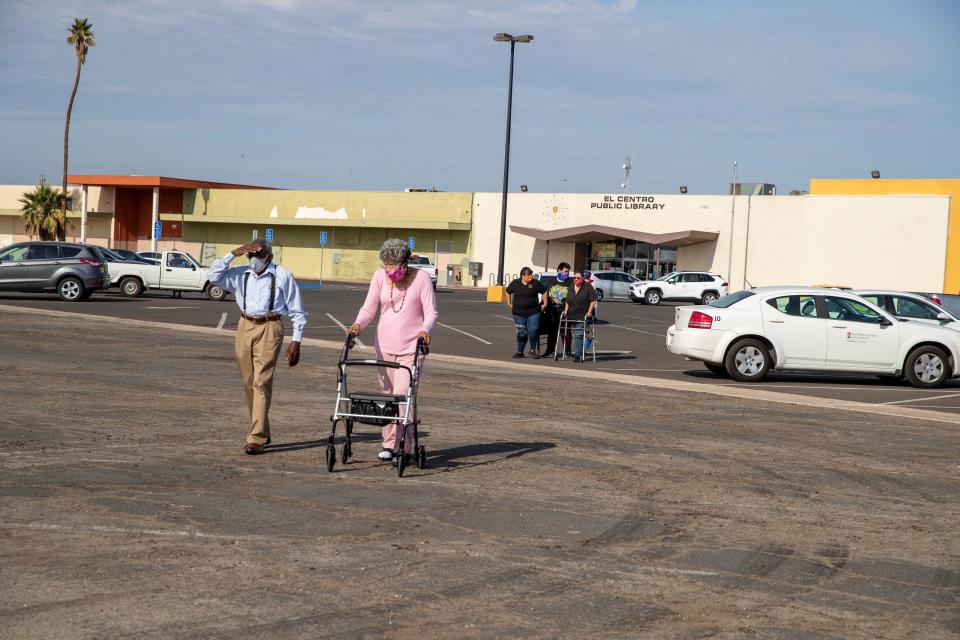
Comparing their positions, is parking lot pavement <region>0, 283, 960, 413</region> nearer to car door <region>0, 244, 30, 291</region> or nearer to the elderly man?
car door <region>0, 244, 30, 291</region>

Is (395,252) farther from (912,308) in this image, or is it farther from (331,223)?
(331,223)

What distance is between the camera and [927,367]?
61.9 feet

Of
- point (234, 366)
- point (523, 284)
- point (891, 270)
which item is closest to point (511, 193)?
point (891, 270)

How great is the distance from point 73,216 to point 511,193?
27.7 metres

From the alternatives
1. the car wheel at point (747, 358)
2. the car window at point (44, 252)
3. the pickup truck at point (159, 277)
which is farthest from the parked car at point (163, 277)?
the car wheel at point (747, 358)

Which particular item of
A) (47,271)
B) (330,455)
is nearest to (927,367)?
(330,455)

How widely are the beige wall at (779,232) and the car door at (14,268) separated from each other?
36787mm

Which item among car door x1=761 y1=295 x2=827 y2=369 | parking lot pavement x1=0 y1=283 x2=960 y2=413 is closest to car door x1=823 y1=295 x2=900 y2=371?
car door x1=761 y1=295 x2=827 y2=369

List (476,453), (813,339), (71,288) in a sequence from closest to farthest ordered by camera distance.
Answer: (476,453)
(813,339)
(71,288)

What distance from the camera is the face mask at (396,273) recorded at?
30.9ft

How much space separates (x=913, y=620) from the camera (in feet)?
18.8

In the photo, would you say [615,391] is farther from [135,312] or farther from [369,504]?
[135,312]

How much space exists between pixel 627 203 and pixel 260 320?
56066 mm

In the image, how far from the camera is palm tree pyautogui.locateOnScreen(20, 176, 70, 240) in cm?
7094
